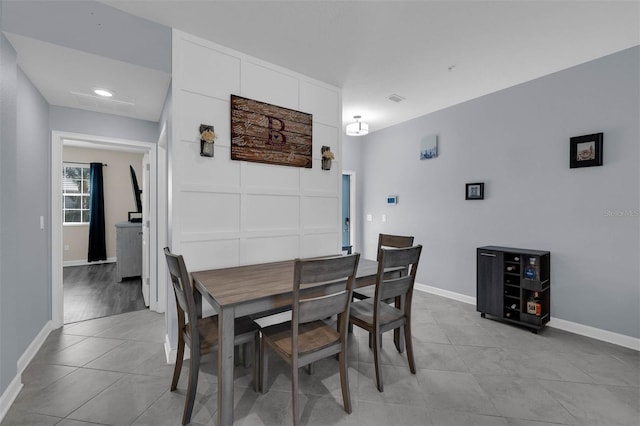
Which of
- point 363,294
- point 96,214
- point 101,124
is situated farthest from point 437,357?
point 96,214

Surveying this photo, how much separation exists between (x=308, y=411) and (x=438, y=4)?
9.80ft

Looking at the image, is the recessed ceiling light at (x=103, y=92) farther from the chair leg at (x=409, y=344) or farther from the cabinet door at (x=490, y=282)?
the cabinet door at (x=490, y=282)

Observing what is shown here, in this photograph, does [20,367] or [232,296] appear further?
[20,367]

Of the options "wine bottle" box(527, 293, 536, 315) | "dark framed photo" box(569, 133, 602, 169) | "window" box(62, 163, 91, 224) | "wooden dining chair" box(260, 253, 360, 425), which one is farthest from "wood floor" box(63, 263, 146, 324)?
"dark framed photo" box(569, 133, 602, 169)

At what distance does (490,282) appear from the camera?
3.19 metres

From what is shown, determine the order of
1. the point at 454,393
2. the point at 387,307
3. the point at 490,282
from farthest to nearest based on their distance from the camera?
1. the point at 490,282
2. the point at 387,307
3. the point at 454,393

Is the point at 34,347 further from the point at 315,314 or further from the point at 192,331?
the point at 315,314

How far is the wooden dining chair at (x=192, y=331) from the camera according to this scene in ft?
5.19

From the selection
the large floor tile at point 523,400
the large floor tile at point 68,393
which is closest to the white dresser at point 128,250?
the large floor tile at point 68,393

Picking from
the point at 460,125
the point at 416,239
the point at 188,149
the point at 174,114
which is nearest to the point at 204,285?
the point at 188,149

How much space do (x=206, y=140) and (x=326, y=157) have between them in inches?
52.3

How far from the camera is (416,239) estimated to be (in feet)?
14.6

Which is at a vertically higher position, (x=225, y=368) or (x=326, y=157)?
(x=326, y=157)

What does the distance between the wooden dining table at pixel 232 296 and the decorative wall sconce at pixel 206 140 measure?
102 centimetres
